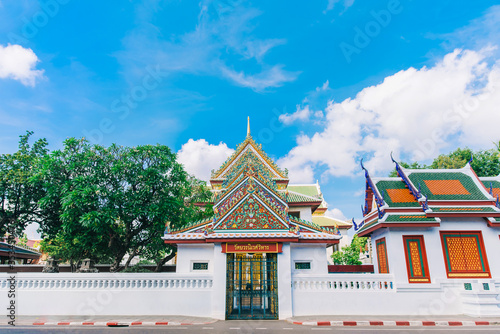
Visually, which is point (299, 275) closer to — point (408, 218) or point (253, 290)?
point (253, 290)

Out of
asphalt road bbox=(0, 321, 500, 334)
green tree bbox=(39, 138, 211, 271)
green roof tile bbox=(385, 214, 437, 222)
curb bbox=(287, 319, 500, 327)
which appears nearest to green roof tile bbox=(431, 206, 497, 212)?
green roof tile bbox=(385, 214, 437, 222)

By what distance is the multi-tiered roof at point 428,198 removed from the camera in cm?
1158

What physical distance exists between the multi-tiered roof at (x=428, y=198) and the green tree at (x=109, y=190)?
28.0ft

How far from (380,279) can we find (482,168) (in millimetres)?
20840

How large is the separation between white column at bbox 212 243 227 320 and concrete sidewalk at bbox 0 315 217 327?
Answer: 0.31 metres

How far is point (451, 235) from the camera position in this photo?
1177 cm

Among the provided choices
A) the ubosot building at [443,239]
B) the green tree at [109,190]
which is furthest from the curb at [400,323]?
the green tree at [109,190]

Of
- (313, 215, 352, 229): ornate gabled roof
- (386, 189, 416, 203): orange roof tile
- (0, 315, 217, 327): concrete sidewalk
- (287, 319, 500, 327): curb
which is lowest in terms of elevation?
(287, 319, 500, 327): curb

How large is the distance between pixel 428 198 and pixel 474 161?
677 inches

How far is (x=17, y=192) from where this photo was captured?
12672mm

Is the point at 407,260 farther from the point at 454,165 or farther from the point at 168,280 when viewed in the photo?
the point at 454,165

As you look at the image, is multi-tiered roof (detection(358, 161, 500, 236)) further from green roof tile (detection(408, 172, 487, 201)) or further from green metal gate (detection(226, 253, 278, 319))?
green metal gate (detection(226, 253, 278, 319))

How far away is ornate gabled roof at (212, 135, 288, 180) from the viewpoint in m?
17.8

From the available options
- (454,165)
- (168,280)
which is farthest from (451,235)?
(454,165)
